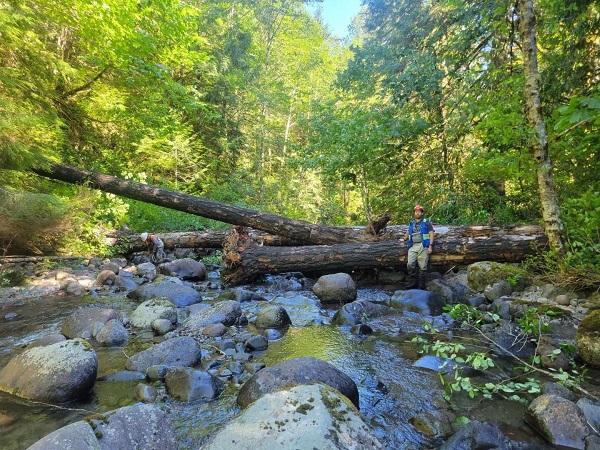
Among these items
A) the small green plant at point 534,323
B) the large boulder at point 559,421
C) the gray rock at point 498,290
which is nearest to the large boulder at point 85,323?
the large boulder at point 559,421

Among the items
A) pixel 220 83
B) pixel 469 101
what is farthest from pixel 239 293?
pixel 220 83

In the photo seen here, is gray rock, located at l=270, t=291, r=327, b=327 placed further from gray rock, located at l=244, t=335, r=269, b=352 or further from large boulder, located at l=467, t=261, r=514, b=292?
large boulder, located at l=467, t=261, r=514, b=292

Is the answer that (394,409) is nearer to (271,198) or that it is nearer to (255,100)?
(271,198)

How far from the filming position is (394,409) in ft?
12.1

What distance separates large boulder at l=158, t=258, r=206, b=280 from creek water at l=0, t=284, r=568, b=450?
12.7 feet

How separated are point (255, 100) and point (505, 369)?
65.6 ft

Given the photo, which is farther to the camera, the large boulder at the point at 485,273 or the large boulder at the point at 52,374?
the large boulder at the point at 485,273

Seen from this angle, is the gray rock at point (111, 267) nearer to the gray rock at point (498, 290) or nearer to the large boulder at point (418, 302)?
the large boulder at point (418, 302)

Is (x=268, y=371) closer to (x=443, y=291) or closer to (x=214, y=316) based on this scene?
(x=214, y=316)

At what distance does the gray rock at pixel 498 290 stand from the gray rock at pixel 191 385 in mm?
5047

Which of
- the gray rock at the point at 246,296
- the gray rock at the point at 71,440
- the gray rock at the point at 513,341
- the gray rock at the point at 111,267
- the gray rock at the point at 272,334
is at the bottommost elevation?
the gray rock at the point at 513,341

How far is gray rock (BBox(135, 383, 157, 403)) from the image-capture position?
12.5 feet

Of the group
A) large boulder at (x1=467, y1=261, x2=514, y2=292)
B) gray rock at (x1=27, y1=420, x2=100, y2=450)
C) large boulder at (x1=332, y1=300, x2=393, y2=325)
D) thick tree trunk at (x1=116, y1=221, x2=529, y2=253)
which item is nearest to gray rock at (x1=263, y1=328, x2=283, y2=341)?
large boulder at (x1=332, y1=300, x2=393, y2=325)

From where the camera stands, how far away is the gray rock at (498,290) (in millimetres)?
6883
